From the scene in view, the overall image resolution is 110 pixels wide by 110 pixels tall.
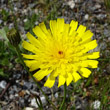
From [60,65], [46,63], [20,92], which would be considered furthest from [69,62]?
[20,92]


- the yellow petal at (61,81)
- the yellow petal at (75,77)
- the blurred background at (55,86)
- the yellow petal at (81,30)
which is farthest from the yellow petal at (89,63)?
the blurred background at (55,86)

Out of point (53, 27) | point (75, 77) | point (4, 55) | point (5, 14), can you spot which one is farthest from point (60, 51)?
point (5, 14)

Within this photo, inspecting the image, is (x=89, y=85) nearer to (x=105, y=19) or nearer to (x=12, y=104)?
(x=12, y=104)

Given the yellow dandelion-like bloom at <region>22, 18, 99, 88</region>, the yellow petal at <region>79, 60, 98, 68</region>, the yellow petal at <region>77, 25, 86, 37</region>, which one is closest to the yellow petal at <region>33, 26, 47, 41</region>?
the yellow dandelion-like bloom at <region>22, 18, 99, 88</region>

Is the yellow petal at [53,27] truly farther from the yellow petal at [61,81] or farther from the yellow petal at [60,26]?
the yellow petal at [61,81]

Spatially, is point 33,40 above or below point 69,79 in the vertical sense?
above

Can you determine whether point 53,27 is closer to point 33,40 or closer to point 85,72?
point 33,40
